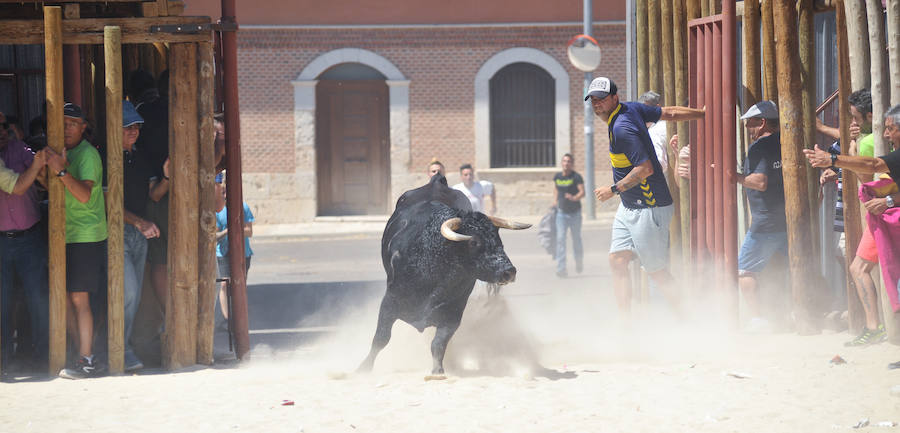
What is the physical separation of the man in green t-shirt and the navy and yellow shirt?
11.8 ft

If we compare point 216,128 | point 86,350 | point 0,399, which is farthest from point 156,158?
point 0,399

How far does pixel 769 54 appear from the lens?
828 cm

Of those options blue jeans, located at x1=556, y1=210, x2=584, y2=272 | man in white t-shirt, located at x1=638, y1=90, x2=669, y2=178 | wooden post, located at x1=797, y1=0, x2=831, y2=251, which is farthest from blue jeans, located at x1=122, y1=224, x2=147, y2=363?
blue jeans, located at x1=556, y1=210, x2=584, y2=272

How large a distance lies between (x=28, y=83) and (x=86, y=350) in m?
2.88

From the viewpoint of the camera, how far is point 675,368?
23.1ft

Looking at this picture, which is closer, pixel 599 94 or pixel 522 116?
pixel 599 94

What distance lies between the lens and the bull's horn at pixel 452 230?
707cm

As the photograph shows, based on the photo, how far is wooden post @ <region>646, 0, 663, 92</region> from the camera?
374 inches

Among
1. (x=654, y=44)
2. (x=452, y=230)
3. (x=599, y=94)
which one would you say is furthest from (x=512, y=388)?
(x=654, y=44)

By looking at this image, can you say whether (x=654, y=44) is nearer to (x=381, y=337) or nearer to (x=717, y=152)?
(x=717, y=152)

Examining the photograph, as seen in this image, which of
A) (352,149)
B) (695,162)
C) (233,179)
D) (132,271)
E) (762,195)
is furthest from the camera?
(352,149)

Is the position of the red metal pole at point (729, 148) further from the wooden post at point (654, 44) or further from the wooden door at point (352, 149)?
the wooden door at point (352, 149)

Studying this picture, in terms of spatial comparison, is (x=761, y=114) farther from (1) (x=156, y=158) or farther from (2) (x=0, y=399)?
(2) (x=0, y=399)

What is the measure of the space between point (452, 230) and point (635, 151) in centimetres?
153
